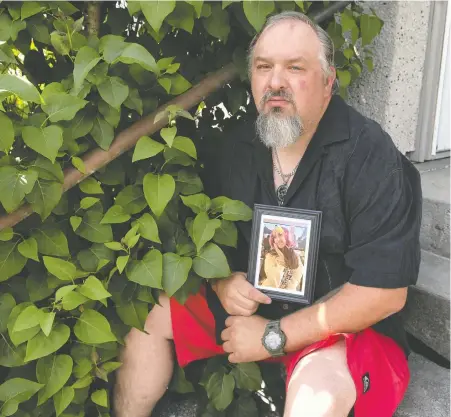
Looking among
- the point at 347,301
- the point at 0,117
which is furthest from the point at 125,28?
the point at 347,301

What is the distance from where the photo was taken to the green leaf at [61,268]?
1.77 meters

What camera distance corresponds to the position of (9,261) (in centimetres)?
179

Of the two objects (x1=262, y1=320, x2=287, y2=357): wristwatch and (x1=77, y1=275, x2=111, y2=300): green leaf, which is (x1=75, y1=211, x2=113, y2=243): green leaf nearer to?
(x1=77, y1=275, x2=111, y2=300): green leaf

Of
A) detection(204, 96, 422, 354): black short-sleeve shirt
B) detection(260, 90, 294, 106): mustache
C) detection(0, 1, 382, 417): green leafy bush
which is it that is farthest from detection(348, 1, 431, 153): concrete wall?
detection(260, 90, 294, 106): mustache

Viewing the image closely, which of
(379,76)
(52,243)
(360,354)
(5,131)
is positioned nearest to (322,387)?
(360,354)

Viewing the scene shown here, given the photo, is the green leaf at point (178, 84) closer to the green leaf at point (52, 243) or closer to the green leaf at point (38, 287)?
the green leaf at point (52, 243)

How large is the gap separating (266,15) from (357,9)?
592 mm

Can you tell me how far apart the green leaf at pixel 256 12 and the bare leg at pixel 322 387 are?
100 centimetres

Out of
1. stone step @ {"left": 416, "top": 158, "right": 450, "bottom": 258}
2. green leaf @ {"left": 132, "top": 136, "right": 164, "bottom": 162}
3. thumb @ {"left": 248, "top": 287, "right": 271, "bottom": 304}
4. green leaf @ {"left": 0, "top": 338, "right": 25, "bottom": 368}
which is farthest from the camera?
stone step @ {"left": 416, "top": 158, "right": 450, "bottom": 258}

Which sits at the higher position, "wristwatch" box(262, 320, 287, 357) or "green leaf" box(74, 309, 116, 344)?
"green leaf" box(74, 309, 116, 344)

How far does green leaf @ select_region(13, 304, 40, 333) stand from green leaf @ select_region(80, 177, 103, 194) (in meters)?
0.38

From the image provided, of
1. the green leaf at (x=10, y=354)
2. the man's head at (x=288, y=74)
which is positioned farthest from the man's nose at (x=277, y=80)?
the green leaf at (x=10, y=354)

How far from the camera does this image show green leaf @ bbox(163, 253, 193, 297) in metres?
1.77

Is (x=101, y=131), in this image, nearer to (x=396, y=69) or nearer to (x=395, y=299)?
(x=395, y=299)
